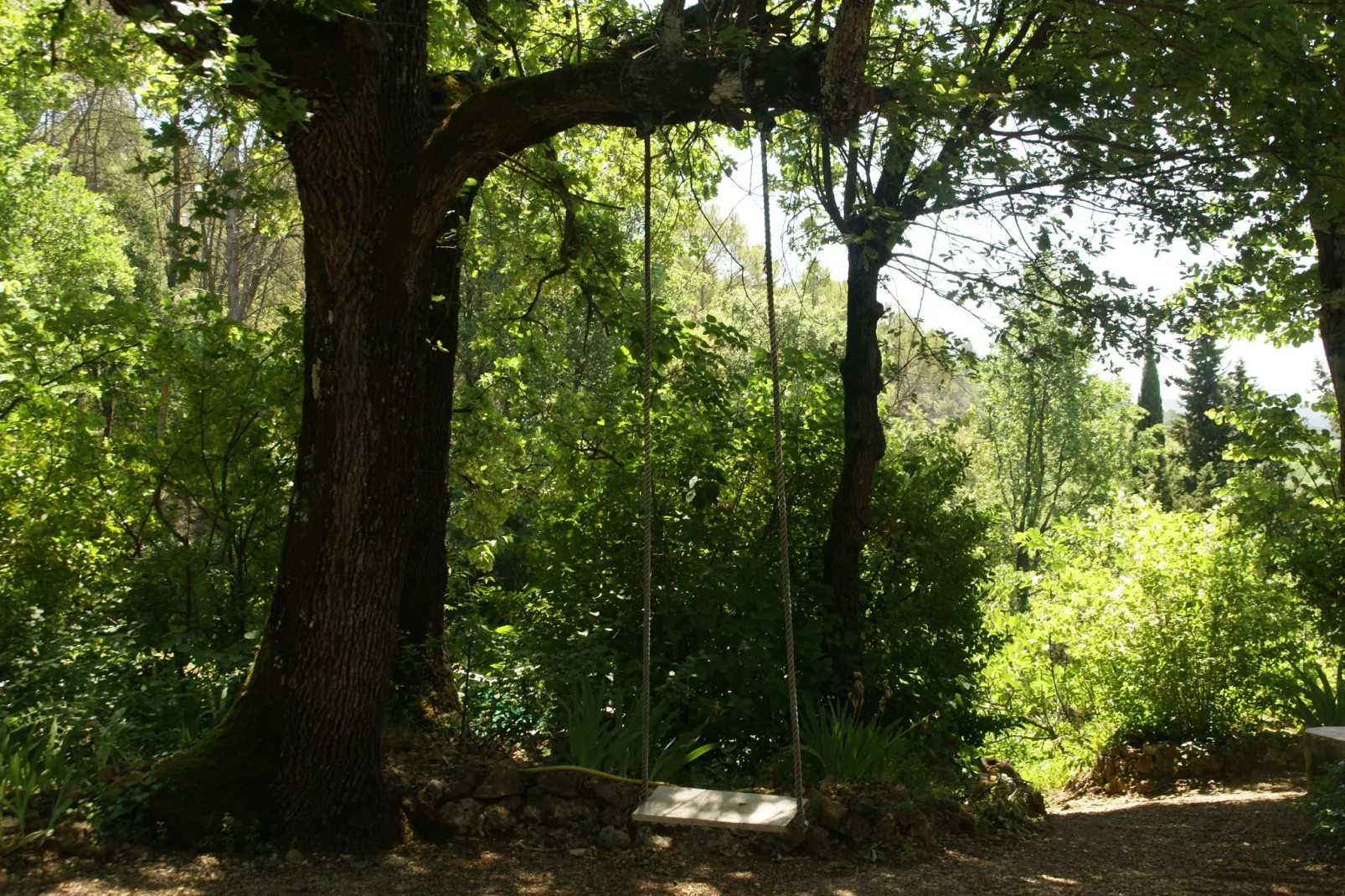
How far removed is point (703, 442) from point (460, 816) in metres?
2.75

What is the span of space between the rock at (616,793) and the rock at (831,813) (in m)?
0.88

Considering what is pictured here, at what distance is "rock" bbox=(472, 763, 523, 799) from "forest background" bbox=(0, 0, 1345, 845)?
448 mm

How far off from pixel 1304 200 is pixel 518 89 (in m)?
3.51

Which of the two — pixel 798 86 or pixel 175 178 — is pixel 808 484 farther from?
pixel 175 178

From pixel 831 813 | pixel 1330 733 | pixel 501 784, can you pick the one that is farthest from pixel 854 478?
pixel 1330 733

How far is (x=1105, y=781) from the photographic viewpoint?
841 cm

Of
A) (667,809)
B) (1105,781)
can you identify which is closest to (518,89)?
(667,809)

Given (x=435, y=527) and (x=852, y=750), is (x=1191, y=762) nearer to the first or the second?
(x=852, y=750)

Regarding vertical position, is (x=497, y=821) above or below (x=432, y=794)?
below

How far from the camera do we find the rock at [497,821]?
4687 millimetres

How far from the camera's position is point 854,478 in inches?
252

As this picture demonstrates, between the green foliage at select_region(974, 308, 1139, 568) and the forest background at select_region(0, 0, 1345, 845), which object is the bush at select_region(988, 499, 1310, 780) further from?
the green foliage at select_region(974, 308, 1139, 568)

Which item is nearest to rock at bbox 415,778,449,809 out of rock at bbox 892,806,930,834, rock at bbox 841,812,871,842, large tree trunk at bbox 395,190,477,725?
large tree trunk at bbox 395,190,477,725

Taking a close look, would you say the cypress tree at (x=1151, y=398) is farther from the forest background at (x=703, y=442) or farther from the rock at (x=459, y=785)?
the rock at (x=459, y=785)
